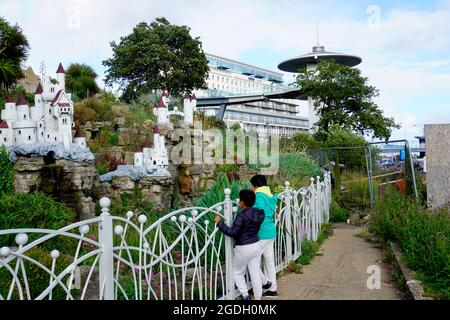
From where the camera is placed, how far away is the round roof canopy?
60.9 meters

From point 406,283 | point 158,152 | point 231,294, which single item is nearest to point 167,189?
point 158,152

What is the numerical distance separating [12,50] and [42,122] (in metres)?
10.5

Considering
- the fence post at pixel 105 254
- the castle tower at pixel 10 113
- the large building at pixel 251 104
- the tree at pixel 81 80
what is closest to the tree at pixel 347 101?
the tree at pixel 81 80

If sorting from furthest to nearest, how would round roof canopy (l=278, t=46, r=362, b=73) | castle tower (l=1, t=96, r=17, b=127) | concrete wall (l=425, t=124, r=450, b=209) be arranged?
round roof canopy (l=278, t=46, r=362, b=73) → castle tower (l=1, t=96, r=17, b=127) → concrete wall (l=425, t=124, r=450, b=209)

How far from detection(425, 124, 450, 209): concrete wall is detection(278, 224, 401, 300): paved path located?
5.00 ft

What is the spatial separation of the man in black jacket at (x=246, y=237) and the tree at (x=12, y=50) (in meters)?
14.7

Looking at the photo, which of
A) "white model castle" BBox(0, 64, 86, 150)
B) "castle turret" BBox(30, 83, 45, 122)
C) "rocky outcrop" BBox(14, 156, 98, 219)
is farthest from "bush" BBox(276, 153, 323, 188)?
"castle turret" BBox(30, 83, 45, 122)

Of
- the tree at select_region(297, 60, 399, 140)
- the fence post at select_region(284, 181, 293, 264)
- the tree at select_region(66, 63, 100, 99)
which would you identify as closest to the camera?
the fence post at select_region(284, 181, 293, 264)

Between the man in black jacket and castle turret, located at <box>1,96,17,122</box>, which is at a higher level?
castle turret, located at <box>1,96,17,122</box>

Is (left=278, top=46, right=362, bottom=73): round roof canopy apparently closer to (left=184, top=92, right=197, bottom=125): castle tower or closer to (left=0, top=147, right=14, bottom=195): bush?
(left=184, top=92, right=197, bottom=125): castle tower

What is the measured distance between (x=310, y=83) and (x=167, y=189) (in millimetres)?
28891

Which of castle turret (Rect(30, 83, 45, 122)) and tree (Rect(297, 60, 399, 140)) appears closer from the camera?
castle turret (Rect(30, 83, 45, 122))

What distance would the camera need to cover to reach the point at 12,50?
58.8 feet

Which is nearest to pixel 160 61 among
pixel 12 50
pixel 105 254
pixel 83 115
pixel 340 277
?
pixel 12 50
